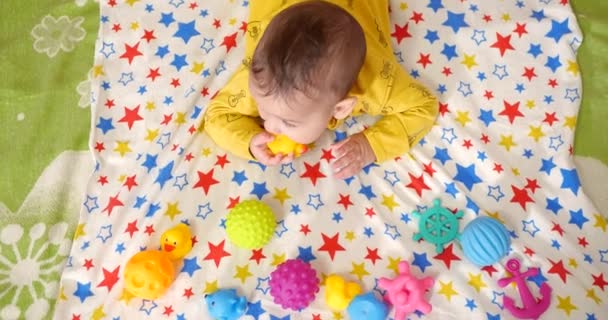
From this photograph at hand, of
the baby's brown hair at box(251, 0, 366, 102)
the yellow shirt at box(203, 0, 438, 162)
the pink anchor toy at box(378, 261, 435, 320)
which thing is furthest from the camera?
the yellow shirt at box(203, 0, 438, 162)

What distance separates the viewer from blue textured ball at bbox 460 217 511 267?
95 cm

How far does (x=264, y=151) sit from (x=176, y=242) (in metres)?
0.21

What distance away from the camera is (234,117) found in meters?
1.06

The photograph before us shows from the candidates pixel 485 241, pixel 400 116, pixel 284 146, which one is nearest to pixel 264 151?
pixel 284 146

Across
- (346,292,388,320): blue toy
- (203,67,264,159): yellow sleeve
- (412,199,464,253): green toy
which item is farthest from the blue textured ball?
(203,67,264,159): yellow sleeve

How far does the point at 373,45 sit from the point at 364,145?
17 centimetres

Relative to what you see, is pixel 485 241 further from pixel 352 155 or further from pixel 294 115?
pixel 294 115

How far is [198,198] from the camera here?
1039 millimetres

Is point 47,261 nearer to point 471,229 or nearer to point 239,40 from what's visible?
point 239,40

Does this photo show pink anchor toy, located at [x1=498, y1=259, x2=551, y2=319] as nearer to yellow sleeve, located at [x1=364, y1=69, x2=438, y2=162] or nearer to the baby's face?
yellow sleeve, located at [x1=364, y1=69, x2=438, y2=162]

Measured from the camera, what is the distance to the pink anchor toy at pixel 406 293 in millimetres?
918

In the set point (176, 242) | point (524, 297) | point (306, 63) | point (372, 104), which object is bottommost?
point (524, 297)

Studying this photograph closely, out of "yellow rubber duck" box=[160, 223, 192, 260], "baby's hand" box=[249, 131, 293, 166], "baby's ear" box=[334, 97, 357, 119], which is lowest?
"yellow rubber duck" box=[160, 223, 192, 260]

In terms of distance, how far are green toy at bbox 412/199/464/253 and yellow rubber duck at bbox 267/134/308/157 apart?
0.23 meters
